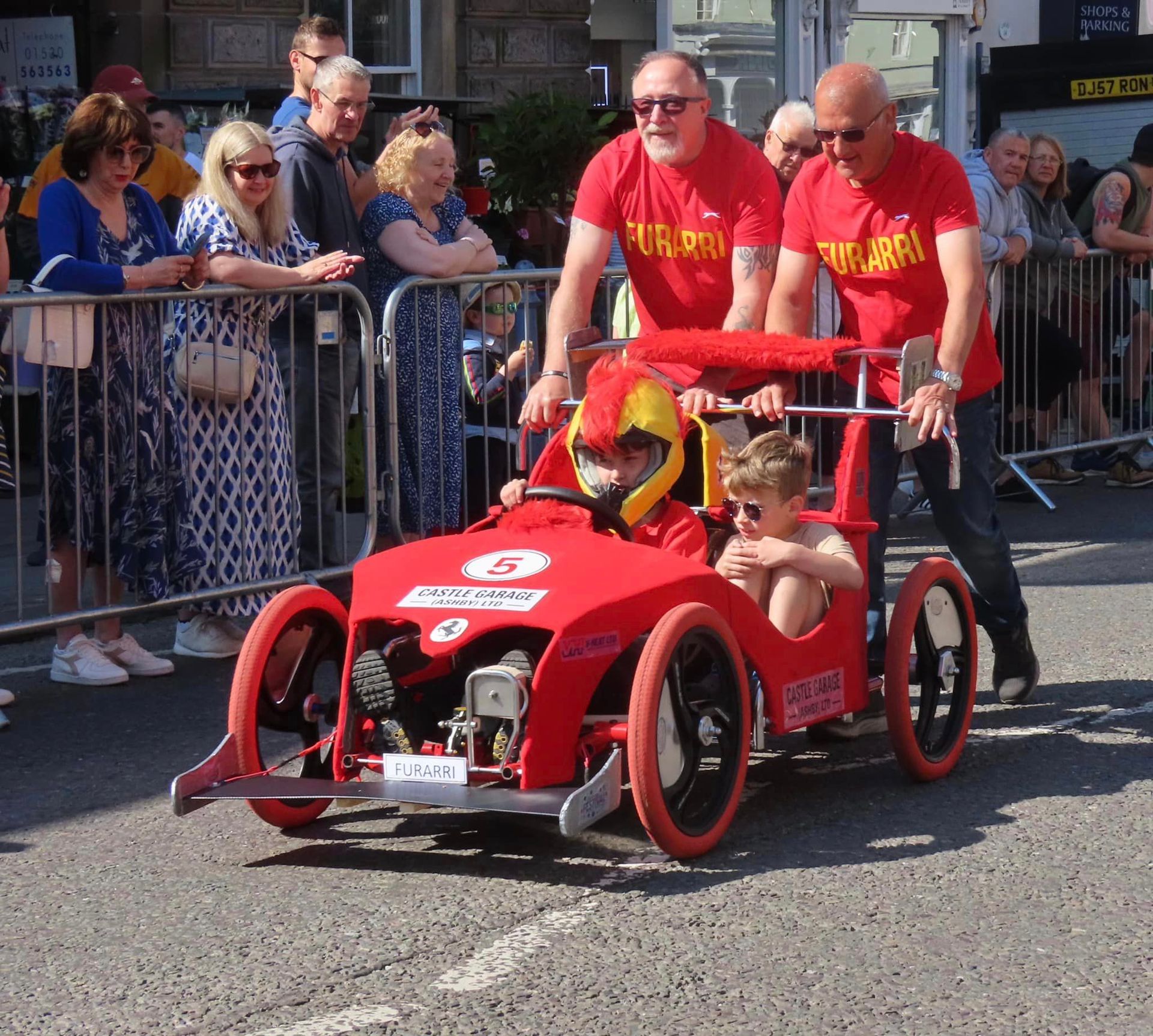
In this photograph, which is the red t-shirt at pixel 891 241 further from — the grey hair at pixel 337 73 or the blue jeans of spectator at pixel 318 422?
the grey hair at pixel 337 73

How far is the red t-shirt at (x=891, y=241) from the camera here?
5777mm

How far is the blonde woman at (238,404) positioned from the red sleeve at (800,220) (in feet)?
7.10

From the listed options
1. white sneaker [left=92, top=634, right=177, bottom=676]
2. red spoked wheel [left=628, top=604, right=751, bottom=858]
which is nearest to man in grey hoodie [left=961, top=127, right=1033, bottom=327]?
white sneaker [left=92, top=634, right=177, bottom=676]

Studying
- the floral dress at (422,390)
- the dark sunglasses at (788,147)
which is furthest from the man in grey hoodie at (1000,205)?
the floral dress at (422,390)

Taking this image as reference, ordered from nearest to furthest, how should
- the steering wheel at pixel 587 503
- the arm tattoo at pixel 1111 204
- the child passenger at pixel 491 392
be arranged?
the steering wheel at pixel 587 503 → the child passenger at pixel 491 392 → the arm tattoo at pixel 1111 204

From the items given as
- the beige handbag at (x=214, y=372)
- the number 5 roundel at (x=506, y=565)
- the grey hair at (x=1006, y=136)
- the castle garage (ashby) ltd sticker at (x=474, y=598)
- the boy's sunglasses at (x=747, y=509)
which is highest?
the grey hair at (x=1006, y=136)

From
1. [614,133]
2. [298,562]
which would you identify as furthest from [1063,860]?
[614,133]

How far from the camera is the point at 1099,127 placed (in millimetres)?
14258

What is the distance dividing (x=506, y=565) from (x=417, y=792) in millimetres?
604

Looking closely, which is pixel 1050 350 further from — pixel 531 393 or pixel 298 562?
pixel 531 393

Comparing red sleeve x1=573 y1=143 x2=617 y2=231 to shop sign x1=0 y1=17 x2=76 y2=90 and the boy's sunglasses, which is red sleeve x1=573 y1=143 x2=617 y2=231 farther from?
shop sign x1=0 y1=17 x2=76 y2=90

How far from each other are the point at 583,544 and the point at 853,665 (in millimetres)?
987

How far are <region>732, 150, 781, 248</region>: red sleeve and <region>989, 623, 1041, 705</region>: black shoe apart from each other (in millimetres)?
1465

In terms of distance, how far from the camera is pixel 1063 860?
4.80 m
